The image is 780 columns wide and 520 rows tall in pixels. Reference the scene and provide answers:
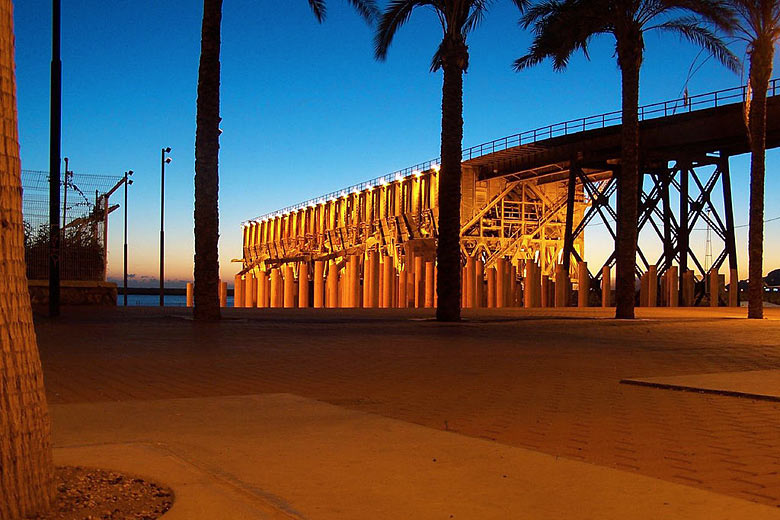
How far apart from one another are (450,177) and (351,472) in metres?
15.8

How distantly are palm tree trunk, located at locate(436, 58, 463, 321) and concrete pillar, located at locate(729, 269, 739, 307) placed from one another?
1924 centimetres

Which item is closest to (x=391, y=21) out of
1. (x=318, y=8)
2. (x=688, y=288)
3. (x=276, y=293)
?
(x=318, y=8)

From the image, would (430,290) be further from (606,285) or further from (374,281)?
(606,285)

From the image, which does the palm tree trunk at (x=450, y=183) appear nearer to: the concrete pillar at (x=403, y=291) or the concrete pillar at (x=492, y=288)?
the concrete pillar at (x=403, y=291)

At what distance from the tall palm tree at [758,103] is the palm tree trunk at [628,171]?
3058 mm

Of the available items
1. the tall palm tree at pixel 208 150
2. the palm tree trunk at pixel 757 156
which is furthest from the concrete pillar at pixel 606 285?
the tall palm tree at pixel 208 150

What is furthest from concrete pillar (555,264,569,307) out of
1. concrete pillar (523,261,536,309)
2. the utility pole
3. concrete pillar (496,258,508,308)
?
the utility pole

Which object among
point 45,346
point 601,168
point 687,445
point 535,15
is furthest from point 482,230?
point 687,445

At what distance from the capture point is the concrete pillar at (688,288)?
3478 cm

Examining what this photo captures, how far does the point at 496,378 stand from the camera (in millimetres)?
8977

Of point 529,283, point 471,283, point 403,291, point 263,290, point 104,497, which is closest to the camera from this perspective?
point 104,497

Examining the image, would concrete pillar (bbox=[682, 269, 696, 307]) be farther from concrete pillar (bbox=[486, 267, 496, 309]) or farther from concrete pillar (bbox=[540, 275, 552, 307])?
concrete pillar (bbox=[486, 267, 496, 309])

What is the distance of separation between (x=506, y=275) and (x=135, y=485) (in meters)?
31.3

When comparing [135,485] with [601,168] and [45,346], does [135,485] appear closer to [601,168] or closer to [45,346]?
[45,346]
